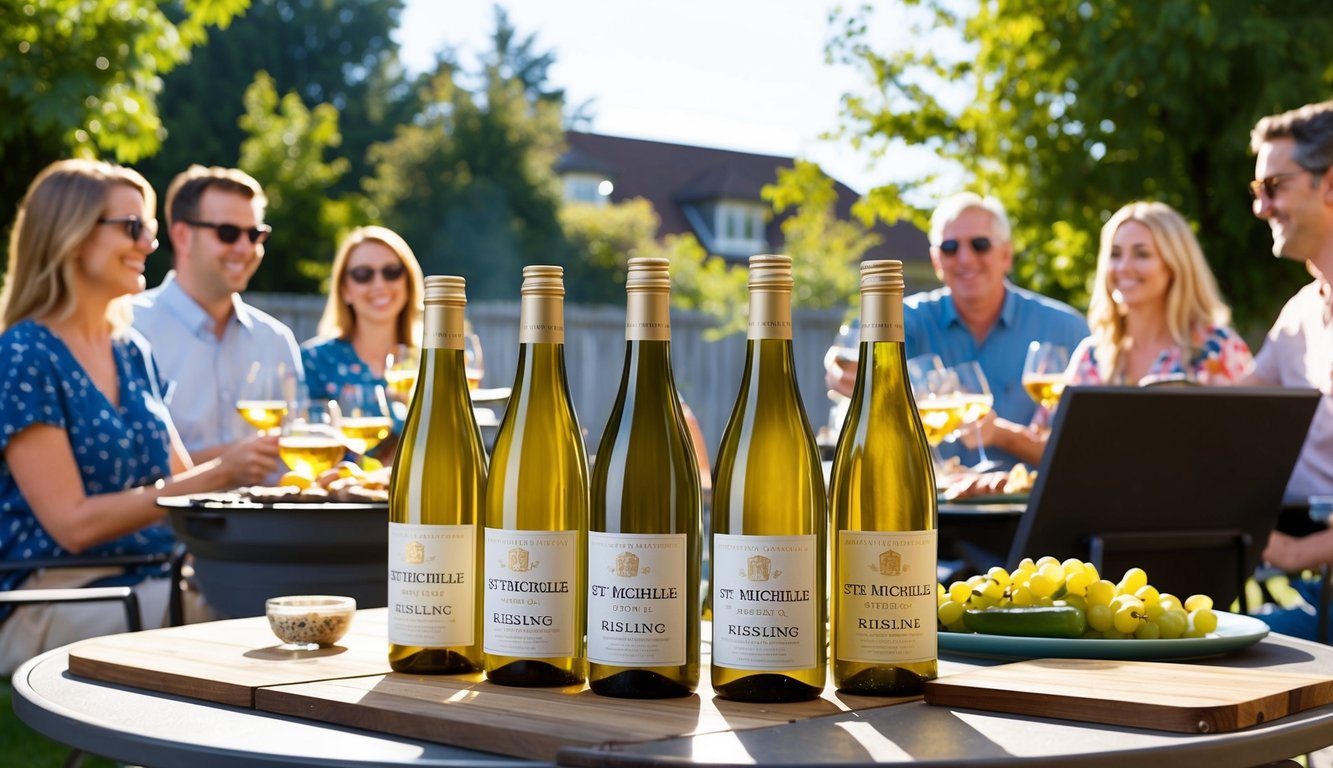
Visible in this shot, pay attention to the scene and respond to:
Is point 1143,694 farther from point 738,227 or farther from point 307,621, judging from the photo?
point 738,227

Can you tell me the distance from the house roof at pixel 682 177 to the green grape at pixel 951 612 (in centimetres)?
3468

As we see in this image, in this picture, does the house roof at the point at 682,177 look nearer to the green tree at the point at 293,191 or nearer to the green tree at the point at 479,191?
the green tree at the point at 479,191

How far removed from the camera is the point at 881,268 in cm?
147

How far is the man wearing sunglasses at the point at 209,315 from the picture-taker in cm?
587

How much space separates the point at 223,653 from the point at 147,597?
2.35 m

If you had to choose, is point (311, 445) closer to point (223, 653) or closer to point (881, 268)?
point (223, 653)

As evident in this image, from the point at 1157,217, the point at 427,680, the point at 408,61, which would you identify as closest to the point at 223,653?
the point at 427,680

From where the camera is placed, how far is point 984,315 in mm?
6145

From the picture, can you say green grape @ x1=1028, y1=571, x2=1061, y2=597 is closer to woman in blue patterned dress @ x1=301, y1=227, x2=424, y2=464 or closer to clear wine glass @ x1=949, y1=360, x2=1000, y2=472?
clear wine glass @ x1=949, y1=360, x2=1000, y2=472

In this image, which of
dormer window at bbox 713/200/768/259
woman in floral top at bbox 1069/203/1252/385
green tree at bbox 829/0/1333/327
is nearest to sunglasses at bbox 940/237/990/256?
woman in floral top at bbox 1069/203/1252/385

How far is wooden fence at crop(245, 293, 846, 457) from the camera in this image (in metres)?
15.9

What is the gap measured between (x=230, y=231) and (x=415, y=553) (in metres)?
4.72

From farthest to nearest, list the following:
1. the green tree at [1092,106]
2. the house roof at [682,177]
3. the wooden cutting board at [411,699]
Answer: the house roof at [682,177]
the green tree at [1092,106]
the wooden cutting board at [411,699]

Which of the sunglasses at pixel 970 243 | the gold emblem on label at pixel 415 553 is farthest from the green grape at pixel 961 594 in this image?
the sunglasses at pixel 970 243
